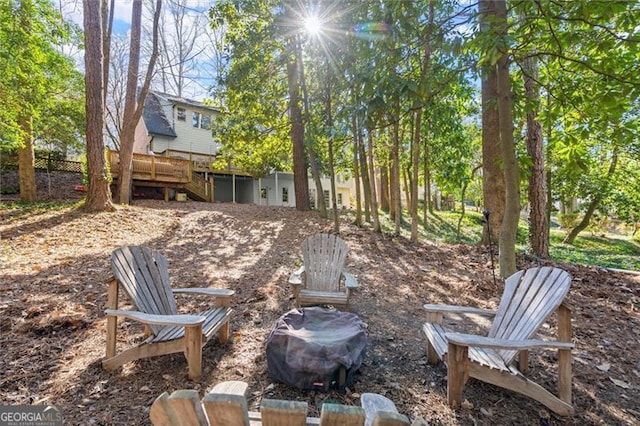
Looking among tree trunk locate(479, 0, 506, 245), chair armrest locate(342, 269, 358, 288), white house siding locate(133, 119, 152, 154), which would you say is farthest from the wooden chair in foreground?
white house siding locate(133, 119, 152, 154)

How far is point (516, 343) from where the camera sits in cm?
189

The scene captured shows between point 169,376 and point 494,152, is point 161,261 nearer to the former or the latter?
point 169,376

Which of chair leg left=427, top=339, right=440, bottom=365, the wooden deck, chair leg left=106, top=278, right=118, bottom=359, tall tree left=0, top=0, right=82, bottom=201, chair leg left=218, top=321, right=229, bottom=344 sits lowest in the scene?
chair leg left=427, top=339, right=440, bottom=365

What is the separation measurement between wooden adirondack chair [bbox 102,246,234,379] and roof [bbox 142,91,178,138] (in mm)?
16610

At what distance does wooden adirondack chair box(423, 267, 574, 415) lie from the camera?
1918 mm

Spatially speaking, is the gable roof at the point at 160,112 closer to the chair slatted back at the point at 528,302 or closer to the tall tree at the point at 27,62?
the tall tree at the point at 27,62

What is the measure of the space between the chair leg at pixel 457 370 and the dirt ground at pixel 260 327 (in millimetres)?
95

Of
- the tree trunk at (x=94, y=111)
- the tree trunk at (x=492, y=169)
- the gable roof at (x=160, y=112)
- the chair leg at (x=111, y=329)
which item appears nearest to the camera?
the chair leg at (x=111, y=329)

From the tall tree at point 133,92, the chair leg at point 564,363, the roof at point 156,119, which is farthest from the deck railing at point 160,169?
the chair leg at point 564,363

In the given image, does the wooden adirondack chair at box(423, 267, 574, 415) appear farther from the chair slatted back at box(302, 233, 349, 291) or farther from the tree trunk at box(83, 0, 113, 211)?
the tree trunk at box(83, 0, 113, 211)

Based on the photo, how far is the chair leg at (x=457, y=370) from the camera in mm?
1922

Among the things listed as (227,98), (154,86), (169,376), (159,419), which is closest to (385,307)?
(169,376)

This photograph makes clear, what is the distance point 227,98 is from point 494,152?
6812mm

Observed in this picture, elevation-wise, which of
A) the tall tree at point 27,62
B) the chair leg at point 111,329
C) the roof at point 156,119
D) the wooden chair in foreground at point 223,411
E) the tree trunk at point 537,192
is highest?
the roof at point 156,119
